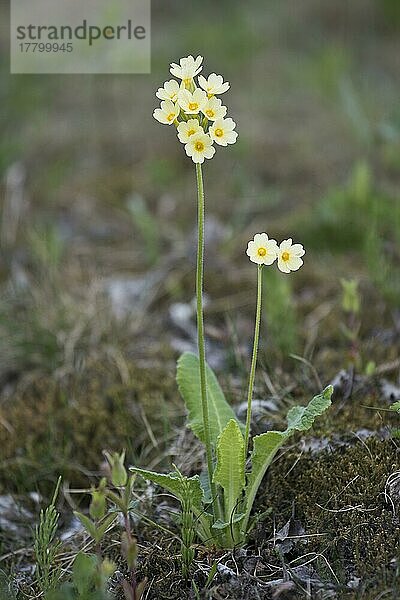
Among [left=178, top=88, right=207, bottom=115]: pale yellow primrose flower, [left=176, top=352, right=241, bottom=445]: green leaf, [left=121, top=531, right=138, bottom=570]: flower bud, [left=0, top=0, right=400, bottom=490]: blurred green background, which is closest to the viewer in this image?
[left=121, top=531, right=138, bottom=570]: flower bud

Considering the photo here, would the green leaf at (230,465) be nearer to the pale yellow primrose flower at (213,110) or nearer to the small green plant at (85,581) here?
the small green plant at (85,581)

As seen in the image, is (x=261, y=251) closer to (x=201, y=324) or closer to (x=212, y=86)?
(x=201, y=324)

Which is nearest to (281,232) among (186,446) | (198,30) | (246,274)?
(246,274)

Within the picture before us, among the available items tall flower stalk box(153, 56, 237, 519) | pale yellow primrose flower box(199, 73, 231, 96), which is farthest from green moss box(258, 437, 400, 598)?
pale yellow primrose flower box(199, 73, 231, 96)

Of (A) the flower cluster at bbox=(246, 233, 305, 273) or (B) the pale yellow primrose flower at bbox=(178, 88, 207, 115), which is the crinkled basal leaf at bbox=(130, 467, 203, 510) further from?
(B) the pale yellow primrose flower at bbox=(178, 88, 207, 115)

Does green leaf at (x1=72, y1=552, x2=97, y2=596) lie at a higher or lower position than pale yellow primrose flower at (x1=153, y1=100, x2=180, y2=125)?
lower

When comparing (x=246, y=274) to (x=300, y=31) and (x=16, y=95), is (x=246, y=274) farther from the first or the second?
(x=300, y=31)
